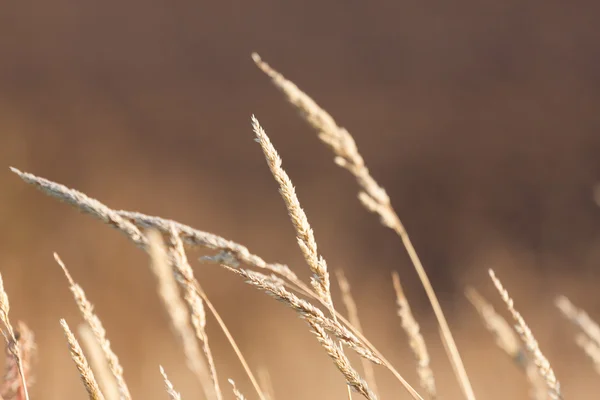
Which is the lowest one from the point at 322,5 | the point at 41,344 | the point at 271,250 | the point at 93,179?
the point at 41,344

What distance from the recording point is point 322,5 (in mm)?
2377

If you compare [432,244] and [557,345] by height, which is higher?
[432,244]

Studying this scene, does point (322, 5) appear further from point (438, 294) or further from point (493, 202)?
point (438, 294)

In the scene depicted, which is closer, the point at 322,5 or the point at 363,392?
the point at 363,392

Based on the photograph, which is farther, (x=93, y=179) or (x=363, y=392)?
(x=93, y=179)

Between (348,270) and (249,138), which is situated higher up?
(249,138)

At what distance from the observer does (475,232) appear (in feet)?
8.23

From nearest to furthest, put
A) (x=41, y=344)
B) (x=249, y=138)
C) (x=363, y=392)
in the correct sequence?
(x=363, y=392) < (x=41, y=344) < (x=249, y=138)

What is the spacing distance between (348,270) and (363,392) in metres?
2.08

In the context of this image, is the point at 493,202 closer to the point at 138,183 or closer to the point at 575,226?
the point at 575,226

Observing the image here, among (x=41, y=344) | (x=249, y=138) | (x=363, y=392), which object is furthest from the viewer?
(x=249, y=138)

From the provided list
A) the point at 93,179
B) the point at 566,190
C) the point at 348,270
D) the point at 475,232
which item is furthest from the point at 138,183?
the point at 566,190

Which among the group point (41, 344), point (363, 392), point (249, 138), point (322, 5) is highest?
point (322, 5)

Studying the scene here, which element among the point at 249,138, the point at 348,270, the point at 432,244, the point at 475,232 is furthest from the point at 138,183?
the point at 475,232
